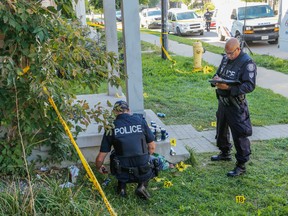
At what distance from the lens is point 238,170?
457 cm

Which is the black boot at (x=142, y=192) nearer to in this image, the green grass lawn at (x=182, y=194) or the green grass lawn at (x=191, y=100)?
the green grass lawn at (x=182, y=194)

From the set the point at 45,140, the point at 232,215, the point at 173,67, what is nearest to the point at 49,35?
the point at 45,140

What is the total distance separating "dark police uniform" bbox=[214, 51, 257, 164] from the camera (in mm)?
4289

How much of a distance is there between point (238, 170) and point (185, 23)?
20.5 meters

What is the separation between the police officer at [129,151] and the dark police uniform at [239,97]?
1183 mm

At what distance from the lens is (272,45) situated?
57.3 ft

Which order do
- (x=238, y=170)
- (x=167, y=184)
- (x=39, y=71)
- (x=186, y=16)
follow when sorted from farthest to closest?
(x=186, y=16), (x=238, y=170), (x=167, y=184), (x=39, y=71)

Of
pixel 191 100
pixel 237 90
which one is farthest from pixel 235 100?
pixel 191 100

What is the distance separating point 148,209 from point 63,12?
87.0 inches

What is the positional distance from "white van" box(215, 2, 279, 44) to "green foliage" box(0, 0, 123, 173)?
13.4 m

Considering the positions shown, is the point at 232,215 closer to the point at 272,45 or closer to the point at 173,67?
the point at 173,67

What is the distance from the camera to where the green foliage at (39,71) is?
9.73ft

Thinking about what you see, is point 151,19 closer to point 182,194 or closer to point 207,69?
point 207,69

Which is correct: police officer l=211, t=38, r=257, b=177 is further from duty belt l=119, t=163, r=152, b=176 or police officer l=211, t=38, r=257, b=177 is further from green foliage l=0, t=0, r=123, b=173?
green foliage l=0, t=0, r=123, b=173
